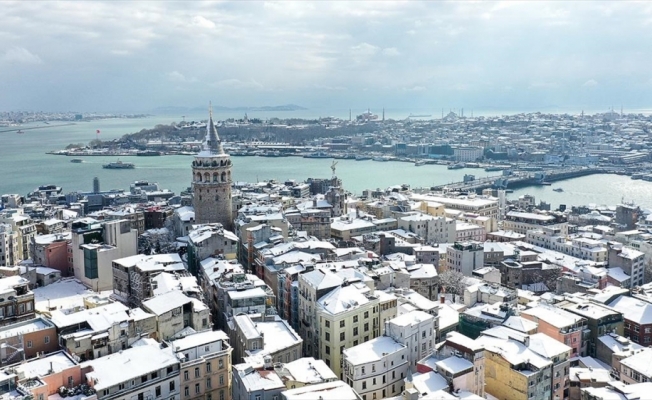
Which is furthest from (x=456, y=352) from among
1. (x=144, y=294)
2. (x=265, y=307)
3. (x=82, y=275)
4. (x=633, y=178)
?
(x=633, y=178)

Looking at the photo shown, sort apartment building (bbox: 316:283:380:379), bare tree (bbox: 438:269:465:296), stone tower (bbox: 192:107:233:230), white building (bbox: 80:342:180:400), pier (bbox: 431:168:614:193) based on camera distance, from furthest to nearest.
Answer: pier (bbox: 431:168:614:193) < stone tower (bbox: 192:107:233:230) < bare tree (bbox: 438:269:465:296) < apartment building (bbox: 316:283:380:379) < white building (bbox: 80:342:180:400)

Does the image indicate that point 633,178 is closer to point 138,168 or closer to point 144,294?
point 138,168

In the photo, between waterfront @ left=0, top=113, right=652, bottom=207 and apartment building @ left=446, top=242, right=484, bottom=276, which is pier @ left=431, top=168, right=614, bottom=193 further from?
→ apartment building @ left=446, top=242, right=484, bottom=276

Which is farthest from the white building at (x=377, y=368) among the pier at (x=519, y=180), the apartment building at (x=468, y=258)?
the pier at (x=519, y=180)

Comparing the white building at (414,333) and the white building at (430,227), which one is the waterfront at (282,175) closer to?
the white building at (430,227)

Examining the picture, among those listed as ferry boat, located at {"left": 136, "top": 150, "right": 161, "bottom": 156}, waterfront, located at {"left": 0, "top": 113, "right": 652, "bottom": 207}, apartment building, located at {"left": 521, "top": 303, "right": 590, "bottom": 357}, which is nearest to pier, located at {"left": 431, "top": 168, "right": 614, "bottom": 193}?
waterfront, located at {"left": 0, "top": 113, "right": 652, "bottom": 207}
